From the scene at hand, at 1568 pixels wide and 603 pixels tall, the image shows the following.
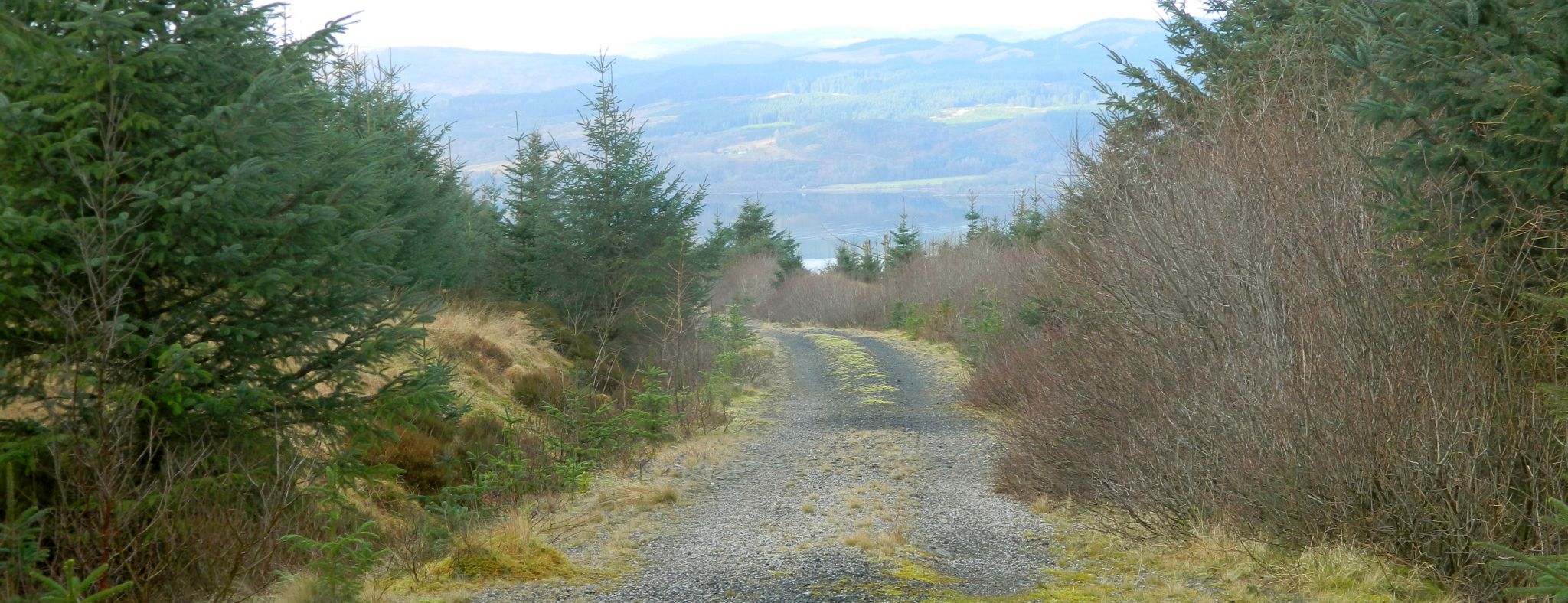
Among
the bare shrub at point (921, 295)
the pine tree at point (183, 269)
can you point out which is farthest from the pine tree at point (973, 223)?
the pine tree at point (183, 269)

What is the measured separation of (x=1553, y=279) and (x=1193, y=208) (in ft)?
10.8

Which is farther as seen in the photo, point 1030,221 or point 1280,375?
point 1030,221

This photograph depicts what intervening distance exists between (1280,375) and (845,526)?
3.72 meters

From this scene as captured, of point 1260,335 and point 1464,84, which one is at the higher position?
point 1464,84

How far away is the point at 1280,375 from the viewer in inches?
276

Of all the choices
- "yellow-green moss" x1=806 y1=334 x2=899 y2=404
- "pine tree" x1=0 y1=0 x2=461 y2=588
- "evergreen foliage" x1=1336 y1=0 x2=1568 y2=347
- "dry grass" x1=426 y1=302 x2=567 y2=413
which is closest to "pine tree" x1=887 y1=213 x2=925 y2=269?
"yellow-green moss" x1=806 y1=334 x2=899 y2=404

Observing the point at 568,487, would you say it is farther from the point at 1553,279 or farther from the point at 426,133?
the point at 426,133

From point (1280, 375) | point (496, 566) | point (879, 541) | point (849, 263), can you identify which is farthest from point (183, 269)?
point (849, 263)

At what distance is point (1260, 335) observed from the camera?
25.0 feet

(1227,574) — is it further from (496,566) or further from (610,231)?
(610,231)

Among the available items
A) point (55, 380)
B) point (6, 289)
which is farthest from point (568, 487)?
point (6, 289)

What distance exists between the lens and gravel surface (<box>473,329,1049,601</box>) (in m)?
6.66

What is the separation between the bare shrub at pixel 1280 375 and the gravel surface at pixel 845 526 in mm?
1090

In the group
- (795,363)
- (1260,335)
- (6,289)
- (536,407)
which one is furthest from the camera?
(795,363)
